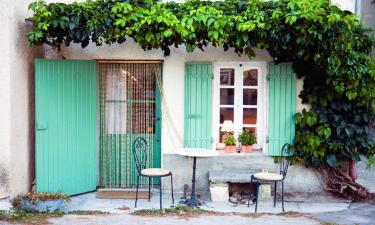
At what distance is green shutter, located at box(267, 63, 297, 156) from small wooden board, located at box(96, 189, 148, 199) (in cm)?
233

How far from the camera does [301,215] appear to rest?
7438 mm

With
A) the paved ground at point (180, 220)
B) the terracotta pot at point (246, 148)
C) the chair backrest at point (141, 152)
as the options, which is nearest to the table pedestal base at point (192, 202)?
the paved ground at point (180, 220)

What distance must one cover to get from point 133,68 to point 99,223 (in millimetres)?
3006

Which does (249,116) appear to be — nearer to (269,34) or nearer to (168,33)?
(269,34)

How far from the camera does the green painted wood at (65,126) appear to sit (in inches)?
310

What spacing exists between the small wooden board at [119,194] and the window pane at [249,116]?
7.19 ft

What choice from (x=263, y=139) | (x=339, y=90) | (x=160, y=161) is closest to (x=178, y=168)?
(x=160, y=161)

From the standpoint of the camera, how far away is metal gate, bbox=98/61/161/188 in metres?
8.74

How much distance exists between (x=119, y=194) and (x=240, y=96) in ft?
8.92

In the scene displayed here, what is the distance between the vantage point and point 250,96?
8672 millimetres

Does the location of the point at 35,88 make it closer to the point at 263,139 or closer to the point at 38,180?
the point at 38,180

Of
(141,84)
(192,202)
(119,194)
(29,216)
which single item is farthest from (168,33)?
(29,216)

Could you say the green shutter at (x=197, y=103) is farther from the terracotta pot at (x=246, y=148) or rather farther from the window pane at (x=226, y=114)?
the terracotta pot at (x=246, y=148)

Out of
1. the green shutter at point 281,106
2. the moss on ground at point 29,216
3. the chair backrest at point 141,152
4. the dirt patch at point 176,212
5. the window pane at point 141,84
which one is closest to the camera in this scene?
the moss on ground at point 29,216
